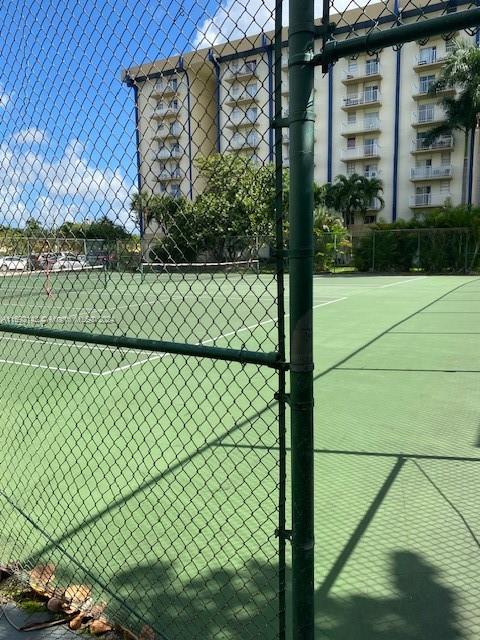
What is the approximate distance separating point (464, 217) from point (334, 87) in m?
25.6

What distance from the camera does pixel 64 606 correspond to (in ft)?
7.74

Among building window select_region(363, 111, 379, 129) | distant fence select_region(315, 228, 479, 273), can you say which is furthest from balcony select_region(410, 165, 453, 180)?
distant fence select_region(315, 228, 479, 273)

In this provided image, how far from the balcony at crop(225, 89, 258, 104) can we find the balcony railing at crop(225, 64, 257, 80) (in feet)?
0.25

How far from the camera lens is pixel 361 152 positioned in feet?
158

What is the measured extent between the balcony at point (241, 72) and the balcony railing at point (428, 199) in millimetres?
47467

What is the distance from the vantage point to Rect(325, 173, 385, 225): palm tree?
148 feet

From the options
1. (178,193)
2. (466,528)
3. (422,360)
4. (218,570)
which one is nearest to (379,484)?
(466,528)

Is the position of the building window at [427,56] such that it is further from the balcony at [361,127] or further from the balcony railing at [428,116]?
the balcony at [361,127]

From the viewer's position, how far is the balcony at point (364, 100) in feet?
153

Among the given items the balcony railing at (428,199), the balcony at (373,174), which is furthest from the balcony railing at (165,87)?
the balcony at (373,174)

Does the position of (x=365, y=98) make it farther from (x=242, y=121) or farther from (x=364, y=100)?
(x=242, y=121)

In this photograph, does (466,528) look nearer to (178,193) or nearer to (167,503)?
(167,503)

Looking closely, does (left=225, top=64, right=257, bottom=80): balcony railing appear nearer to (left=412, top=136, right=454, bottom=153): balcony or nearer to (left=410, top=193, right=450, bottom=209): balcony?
(left=412, top=136, right=454, bottom=153): balcony

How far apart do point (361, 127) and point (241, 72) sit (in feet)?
164
